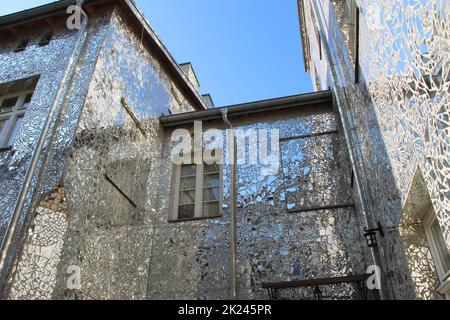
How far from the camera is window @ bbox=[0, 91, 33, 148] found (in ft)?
18.9

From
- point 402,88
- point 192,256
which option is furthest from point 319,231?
point 402,88

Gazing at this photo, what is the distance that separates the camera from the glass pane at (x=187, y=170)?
713 cm

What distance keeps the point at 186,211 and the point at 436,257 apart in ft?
14.0

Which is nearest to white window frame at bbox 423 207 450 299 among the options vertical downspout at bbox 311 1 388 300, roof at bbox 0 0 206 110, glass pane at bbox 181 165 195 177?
vertical downspout at bbox 311 1 388 300

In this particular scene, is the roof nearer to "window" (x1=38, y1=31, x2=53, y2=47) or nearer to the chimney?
"window" (x1=38, y1=31, x2=53, y2=47)

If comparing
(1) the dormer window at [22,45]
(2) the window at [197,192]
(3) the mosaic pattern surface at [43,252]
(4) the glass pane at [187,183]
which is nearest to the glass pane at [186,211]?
(2) the window at [197,192]

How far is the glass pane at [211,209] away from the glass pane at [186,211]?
205mm

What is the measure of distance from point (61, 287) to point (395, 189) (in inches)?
146

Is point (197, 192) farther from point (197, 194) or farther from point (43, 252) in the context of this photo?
point (43, 252)

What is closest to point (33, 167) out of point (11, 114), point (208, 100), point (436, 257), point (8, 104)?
point (11, 114)

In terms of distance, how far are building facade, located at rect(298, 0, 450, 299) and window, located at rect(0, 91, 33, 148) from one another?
4.74m

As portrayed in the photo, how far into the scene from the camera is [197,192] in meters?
6.82
